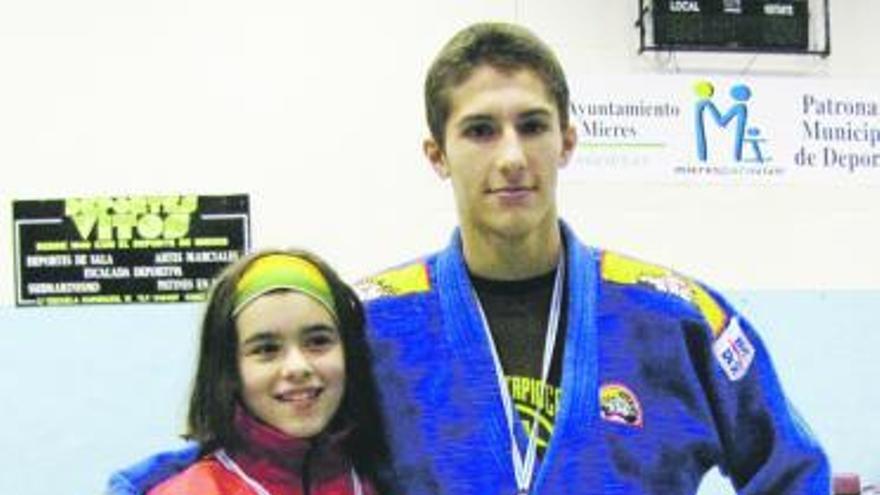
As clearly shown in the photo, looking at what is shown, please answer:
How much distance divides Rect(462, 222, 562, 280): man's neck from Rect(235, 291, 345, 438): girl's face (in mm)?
281

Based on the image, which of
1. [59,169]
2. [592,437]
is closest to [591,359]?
[592,437]

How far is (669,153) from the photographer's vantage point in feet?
16.6

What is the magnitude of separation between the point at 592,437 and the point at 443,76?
64cm

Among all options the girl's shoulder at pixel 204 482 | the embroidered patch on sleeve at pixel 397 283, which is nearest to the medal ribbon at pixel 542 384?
the embroidered patch on sleeve at pixel 397 283

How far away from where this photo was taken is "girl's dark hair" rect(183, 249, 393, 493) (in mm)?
1929

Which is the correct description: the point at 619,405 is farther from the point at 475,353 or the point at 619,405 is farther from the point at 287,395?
the point at 287,395

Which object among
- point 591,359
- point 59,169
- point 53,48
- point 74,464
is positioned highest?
point 53,48

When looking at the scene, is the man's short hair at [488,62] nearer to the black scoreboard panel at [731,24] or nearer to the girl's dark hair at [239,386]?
the girl's dark hair at [239,386]

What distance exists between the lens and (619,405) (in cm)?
180

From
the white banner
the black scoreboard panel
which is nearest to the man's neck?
the white banner

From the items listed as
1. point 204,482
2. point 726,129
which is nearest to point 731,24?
point 726,129

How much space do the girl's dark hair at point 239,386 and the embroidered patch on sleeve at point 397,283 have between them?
3 cm

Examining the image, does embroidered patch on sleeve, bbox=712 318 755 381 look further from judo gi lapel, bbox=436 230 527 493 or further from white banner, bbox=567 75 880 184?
white banner, bbox=567 75 880 184

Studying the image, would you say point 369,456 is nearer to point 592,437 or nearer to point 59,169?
point 592,437
